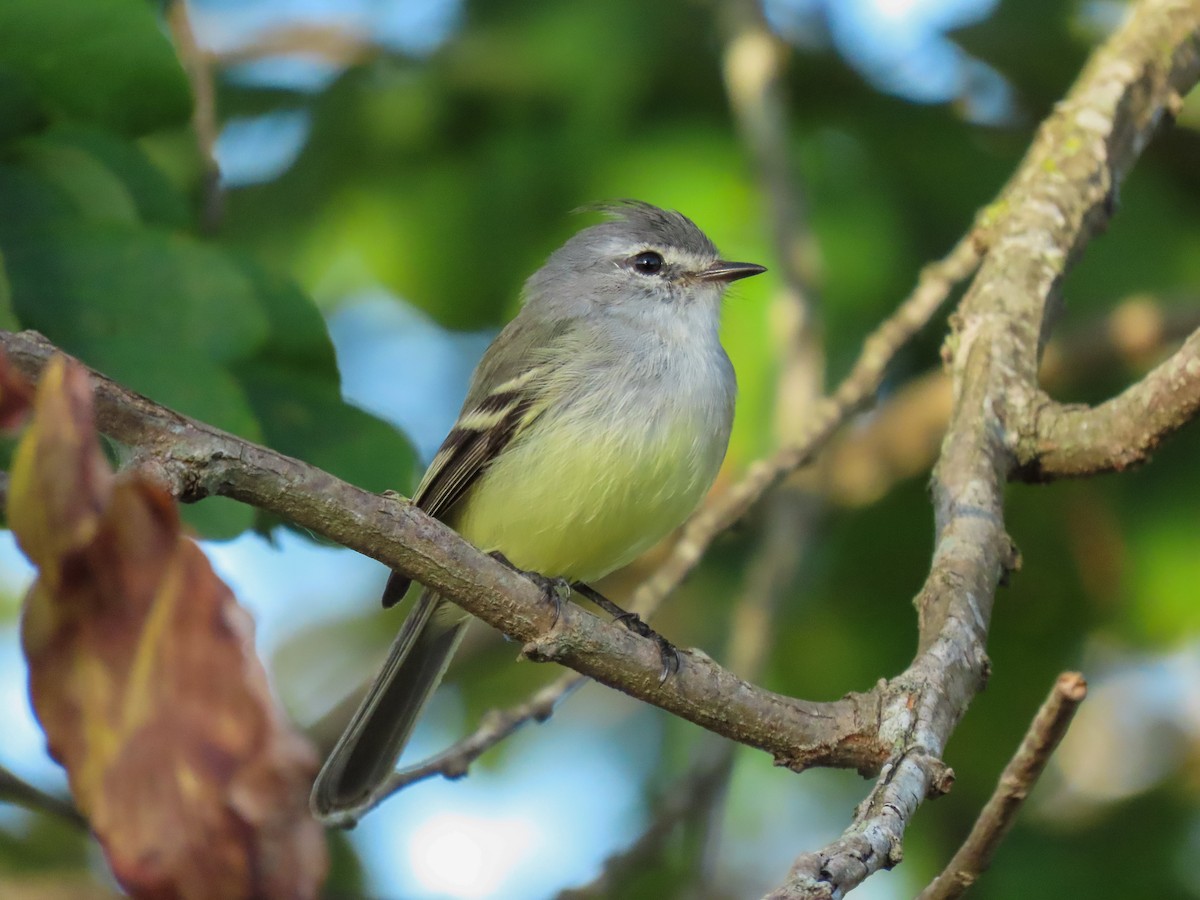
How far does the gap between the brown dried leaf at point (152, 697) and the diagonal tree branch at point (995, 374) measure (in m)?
0.90

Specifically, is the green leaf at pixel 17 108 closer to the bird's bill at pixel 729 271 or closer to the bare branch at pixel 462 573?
the bare branch at pixel 462 573

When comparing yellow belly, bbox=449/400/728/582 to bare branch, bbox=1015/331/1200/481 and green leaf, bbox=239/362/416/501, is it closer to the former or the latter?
green leaf, bbox=239/362/416/501

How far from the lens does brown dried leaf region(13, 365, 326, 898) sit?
44.5 inches

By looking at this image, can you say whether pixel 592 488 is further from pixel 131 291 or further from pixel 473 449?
pixel 131 291

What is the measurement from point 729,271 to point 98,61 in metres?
2.64

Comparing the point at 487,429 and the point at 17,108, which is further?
the point at 487,429

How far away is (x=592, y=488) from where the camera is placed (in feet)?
14.3

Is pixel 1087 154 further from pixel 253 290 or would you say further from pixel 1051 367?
pixel 253 290

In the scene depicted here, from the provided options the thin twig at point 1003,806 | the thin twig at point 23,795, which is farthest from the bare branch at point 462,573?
the thin twig at point 23,795

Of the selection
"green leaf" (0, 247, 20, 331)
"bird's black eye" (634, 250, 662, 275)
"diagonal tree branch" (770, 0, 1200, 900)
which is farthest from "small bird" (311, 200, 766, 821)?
"green leaf" (0, 247, 20, 331)

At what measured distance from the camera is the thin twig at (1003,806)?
2242mm

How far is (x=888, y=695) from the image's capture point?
2.71 m

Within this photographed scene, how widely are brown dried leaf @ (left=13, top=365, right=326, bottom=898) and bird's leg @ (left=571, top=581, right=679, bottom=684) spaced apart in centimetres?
143

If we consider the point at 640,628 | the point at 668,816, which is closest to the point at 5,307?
the point at 640,628
